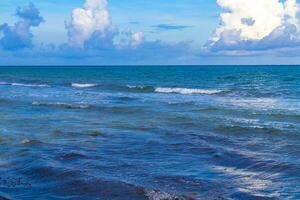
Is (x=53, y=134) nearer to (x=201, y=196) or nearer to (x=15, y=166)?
(x=15, y=166)

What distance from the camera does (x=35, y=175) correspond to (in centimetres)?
1209

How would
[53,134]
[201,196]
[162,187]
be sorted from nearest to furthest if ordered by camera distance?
[201,196]
[162,187]
[53,134]

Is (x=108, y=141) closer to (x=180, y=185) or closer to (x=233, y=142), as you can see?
(x=233, y=142)

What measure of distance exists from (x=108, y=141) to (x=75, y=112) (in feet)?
36.3

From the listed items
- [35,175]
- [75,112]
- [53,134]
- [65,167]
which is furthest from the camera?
[75,112]

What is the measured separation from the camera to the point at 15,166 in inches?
516

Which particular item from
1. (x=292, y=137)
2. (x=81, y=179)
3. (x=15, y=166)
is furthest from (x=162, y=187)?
(x=292, y=137)

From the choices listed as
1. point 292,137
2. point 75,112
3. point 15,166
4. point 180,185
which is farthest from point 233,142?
point 75,112

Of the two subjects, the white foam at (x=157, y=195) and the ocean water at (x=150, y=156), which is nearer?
the white foam at (x=157, y=195)

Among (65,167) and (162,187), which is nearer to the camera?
(162,187)

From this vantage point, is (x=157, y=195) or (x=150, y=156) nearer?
(x=157, y=195)

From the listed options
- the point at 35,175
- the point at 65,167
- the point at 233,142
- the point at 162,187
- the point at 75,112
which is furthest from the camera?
the point at 75,112

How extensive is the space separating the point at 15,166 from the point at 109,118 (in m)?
12.3

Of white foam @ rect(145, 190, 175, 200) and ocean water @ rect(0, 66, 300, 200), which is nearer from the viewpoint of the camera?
white foam @ rect(145, 190, 175, 200)
